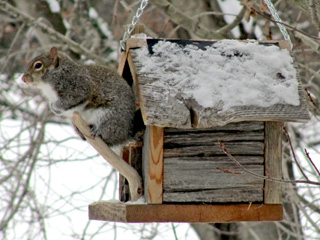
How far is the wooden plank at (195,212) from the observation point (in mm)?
2527

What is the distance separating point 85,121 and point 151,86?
0.53 m

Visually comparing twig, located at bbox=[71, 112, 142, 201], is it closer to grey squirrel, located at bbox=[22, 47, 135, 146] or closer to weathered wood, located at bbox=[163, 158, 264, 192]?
grey squirrel, located at bbox=[22, 47, 135, 146]

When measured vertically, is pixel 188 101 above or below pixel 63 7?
below

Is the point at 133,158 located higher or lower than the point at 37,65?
lower

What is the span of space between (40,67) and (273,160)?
137cm

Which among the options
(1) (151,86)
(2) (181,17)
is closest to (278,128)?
(1) (151,86)

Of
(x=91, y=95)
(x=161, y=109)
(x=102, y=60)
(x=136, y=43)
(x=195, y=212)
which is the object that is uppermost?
(x=102, y=60)

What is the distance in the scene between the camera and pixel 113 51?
20.2ft

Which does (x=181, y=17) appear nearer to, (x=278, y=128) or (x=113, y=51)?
(x=278, y=128)

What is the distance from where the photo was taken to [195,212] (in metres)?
2.54

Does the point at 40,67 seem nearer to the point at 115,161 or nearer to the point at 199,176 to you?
the point at 115,161

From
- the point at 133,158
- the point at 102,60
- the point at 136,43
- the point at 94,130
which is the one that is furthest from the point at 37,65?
the point at 102,60

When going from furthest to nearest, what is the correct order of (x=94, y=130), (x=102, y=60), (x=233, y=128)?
(x=102, y=60) → (x=94, y=130) → (x=233, y=128)

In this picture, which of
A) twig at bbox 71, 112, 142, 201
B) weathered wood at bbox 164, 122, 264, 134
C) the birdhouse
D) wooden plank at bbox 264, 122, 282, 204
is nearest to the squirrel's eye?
twig at bbox 71, 112, 142, 201
